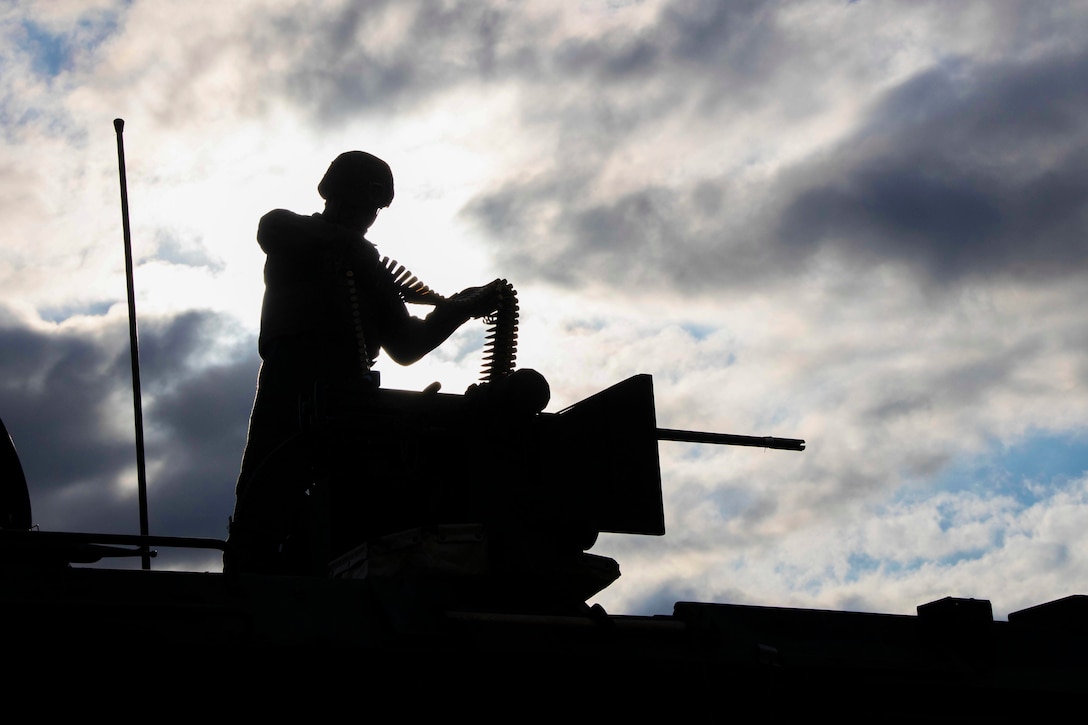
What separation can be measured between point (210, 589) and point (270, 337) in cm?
338

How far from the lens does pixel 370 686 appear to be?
448 cm

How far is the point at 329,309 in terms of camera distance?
790 cm

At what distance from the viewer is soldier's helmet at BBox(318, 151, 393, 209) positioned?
27.2 feet

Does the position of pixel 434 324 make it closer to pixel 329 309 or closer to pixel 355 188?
pixel 329 309

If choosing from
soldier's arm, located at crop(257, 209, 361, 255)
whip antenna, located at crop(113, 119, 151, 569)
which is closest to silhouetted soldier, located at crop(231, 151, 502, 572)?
soldier's arm, located at crop(257, 209, 361, 255)

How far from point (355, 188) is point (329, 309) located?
860mm

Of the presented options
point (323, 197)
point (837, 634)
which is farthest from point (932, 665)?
point (323, 197)

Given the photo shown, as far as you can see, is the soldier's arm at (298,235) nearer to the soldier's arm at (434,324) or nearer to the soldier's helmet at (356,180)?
the soldier's helmet at (356,180)

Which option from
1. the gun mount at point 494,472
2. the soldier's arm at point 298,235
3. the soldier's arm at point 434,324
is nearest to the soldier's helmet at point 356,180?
the soldier's arm at point 298,235

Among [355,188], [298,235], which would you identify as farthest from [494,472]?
[355,188]

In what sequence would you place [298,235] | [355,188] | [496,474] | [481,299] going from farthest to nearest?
[355,188] < [481,299] < [298,235] < [496,474]

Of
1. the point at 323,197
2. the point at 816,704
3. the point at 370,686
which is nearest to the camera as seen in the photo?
the point at 370,686

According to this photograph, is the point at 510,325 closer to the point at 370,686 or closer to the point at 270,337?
the point at 270,337

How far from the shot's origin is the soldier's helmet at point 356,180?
830cm
